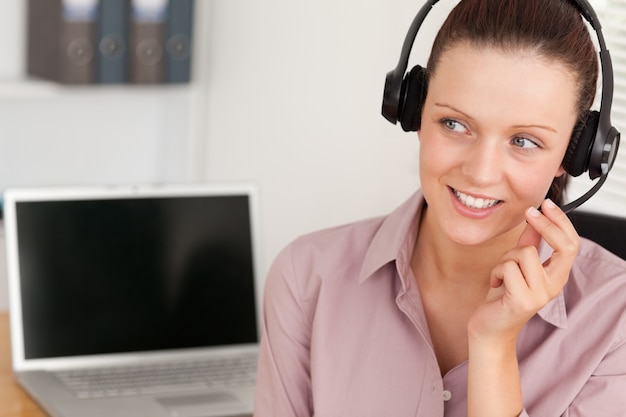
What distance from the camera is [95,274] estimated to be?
6.08ft

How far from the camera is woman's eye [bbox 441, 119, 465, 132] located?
51.1 inches

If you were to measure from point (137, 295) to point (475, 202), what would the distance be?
0.79 meters

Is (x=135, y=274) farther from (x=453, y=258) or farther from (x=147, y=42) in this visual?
(x=147, y=42)

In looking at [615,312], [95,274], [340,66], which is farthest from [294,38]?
[615,312]

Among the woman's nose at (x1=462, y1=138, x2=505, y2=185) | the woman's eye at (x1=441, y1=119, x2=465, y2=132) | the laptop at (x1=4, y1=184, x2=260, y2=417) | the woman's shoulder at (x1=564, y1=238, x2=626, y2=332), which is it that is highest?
the woman's eye at (x1=441, y1=119, x2=465, y2=132)

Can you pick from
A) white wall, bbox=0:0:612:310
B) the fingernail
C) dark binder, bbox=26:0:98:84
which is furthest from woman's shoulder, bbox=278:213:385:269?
dark binder, bbox=26:0:98:84

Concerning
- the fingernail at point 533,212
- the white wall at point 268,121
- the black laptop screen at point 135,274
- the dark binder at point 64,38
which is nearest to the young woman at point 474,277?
the fingernail at point 533,212

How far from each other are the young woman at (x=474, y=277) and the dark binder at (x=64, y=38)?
1169 millimetres

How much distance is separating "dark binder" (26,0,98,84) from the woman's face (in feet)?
4.41

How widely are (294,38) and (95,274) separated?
2.76 ft

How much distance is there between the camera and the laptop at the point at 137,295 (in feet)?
5.83

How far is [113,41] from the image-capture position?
2.52 m

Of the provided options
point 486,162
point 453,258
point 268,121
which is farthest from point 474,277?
point 268,121

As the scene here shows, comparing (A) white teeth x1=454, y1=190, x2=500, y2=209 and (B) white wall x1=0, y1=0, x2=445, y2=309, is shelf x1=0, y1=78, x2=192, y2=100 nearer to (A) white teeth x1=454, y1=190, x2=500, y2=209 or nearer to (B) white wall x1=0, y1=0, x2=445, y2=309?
(B) white wall x1=0, y1=0, x2=445, y2=309
